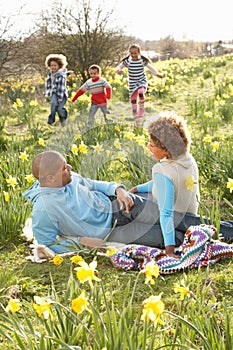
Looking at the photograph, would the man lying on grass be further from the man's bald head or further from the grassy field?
the grassy field

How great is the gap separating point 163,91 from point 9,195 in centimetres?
618

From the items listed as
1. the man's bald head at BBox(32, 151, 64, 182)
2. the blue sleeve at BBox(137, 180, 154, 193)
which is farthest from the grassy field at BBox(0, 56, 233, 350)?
the man's bald head at BBox(32, 151, 64, 182)

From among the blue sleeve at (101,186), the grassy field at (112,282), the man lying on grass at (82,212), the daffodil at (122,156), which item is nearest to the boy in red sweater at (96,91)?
the grassy field at (112,282)

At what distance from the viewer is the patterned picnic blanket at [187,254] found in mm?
2848

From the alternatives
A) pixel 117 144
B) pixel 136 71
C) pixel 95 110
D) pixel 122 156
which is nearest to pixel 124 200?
pixel 122 156

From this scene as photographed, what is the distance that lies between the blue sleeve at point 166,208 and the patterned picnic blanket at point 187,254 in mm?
93

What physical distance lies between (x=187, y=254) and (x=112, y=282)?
0.46m

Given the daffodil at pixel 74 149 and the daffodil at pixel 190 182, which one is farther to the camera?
the daffodil at pixel 74 149

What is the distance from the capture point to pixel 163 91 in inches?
361

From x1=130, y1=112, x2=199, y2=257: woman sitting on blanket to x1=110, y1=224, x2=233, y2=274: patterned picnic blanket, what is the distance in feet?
0.37

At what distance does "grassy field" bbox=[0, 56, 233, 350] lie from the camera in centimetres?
174

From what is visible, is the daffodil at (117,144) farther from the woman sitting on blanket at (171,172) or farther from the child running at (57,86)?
the child running at (57,86)

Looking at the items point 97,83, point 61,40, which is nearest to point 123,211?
point 97,83

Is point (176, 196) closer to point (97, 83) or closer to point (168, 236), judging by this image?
point (168, 236)
